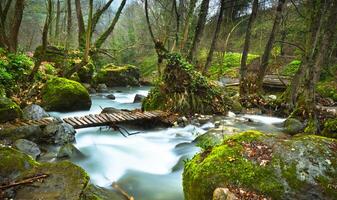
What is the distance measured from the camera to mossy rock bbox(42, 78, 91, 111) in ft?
35.2

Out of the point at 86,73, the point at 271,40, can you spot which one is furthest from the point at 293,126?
the point at 86,73

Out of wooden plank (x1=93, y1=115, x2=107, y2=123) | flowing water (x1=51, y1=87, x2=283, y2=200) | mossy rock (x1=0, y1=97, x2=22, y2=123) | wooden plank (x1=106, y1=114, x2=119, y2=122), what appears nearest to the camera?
flowing water (x1=51, y1=87, x2=283, y2=200)

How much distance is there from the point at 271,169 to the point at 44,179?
7.94 ft

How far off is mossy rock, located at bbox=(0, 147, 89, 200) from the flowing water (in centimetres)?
199

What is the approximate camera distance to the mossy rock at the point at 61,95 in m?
10.7

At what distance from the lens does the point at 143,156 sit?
288 inches

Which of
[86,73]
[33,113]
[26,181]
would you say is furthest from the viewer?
[86,73]

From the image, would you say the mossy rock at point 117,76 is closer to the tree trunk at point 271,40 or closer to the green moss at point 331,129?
the tree trunk at point 271,40

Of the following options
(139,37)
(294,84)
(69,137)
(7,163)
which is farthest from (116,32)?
(7,163)

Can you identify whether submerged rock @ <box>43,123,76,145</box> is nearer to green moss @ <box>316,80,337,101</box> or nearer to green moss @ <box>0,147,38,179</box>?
green moss @ <box>0,147,38,179</box>

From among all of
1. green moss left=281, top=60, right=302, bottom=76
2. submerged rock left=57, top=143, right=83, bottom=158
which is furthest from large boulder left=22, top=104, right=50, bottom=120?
green moss left=281, top=60, right=302, bottom=76

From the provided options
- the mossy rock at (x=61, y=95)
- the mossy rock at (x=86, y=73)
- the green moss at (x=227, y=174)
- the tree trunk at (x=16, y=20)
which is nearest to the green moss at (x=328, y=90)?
the mossy rock at (x=61, y=95)

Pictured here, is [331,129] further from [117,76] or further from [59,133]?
[117,76]

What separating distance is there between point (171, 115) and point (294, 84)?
4.65 metres
